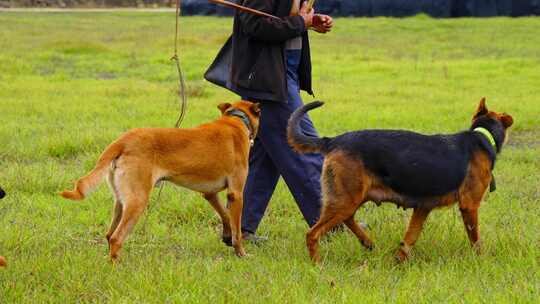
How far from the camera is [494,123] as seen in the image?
5461mm

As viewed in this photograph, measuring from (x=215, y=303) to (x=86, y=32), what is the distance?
2412cm

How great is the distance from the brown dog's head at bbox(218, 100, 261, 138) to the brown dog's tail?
86 cm

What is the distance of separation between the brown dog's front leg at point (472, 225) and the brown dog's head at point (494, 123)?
473mm

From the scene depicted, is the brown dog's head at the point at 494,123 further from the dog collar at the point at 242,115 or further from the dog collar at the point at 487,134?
the dog collar at the point at 242,115

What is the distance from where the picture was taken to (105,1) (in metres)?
49.7

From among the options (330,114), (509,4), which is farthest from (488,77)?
(509,4)

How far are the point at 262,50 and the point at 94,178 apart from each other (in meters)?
1.43

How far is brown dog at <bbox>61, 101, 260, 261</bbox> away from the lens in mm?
4949

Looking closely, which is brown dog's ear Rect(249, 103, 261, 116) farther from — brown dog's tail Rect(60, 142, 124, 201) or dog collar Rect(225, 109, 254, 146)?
brown dog's tail Rect(60, 142, 124, 201)

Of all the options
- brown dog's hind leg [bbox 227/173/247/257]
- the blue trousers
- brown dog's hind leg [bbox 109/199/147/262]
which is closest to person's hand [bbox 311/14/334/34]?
the blue trousers

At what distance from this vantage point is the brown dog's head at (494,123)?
17.8 ft

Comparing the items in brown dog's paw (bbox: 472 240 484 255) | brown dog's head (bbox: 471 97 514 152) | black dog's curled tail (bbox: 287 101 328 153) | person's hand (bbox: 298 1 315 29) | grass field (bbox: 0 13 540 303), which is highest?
person's hand (bbox: 298 1 315 29)

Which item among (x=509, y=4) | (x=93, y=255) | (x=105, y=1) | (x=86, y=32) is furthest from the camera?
(x=105, y=1)

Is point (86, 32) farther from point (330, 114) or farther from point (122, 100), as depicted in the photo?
point (330, 114)
